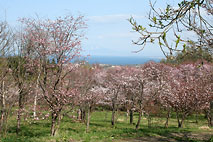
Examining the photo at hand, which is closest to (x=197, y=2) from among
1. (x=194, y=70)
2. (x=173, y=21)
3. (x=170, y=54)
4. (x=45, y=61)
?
(x=173, y=21)

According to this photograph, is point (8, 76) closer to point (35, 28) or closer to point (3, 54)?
point (3, 54)

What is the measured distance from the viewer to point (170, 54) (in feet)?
12.0

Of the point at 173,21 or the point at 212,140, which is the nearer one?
the point at 173,21

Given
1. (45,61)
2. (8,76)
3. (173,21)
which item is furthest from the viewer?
(45,61)

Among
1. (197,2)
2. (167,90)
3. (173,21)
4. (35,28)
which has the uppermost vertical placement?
(35,28)

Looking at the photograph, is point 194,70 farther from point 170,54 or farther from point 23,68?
point 170,54

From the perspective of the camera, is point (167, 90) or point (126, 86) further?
point (126, 86)

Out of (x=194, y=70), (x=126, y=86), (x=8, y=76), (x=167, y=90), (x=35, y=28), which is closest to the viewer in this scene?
(x=8, y=76)

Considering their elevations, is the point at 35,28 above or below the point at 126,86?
above

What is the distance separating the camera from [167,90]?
19109 mm

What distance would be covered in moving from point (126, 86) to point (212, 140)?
1155cm

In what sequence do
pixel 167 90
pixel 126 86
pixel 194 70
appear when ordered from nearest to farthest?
1. pixel 167 90
2. pixel 126 86
3. pixel 194 70

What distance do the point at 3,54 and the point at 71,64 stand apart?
4.02 metres

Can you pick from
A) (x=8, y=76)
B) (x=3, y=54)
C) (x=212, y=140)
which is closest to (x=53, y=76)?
(x=8, y=76)
